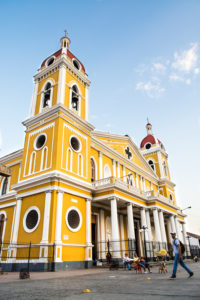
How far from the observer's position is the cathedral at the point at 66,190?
15008 mm

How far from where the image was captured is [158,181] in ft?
113

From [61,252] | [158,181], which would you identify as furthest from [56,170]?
[158,181]

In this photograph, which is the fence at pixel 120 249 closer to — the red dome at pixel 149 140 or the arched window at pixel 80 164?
the arched window at pixel 80 164

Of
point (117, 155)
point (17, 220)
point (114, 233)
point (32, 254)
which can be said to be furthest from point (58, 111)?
point (32, 254)

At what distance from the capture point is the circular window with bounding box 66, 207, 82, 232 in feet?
52.2

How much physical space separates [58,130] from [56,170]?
3274mm

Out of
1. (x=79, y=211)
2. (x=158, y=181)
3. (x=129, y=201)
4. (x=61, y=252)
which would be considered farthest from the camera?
(x=158, y=181)

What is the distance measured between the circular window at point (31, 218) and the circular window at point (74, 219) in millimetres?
2141

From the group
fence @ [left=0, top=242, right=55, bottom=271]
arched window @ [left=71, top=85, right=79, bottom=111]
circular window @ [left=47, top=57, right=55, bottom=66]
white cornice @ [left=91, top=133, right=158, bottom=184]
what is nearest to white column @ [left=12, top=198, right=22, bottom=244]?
fence @ [left=0, top=242, right=55, bottom=271]

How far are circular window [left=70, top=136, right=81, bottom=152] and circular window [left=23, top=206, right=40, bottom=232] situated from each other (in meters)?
5.74

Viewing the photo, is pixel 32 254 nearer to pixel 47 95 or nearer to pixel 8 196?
pixel 8 196

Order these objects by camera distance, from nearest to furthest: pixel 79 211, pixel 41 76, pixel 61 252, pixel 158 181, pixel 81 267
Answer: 1. pixel 61 252
2. pixel 81 267
3. pixel 79 211
4. pixel 41 76
5. pixel 158 181

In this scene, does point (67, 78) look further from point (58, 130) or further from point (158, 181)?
point (158, 181)

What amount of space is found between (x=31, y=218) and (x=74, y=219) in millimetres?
3053
